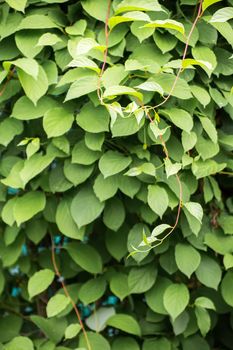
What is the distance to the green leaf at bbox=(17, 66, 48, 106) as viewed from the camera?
5.53ft

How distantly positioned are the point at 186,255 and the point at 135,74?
0.56 meters

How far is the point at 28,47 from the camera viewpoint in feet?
5.71

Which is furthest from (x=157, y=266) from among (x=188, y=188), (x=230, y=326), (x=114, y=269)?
(x=230, y=326)

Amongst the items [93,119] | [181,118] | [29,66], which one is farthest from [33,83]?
[181,118]

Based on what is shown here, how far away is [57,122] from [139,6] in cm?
40

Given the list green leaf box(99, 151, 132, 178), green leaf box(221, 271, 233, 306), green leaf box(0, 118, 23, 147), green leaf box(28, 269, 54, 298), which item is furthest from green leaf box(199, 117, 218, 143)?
green leaf box(28, 269, 54, 298)

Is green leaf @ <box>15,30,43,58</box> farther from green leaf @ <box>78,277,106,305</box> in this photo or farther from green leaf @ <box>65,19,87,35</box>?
green leaf @ <box>78,277,106,305</box>

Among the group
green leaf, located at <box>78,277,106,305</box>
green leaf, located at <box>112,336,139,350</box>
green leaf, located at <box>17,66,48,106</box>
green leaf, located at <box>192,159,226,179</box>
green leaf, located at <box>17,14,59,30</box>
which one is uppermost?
green leaf, located at <box>17,14,59,30</box>

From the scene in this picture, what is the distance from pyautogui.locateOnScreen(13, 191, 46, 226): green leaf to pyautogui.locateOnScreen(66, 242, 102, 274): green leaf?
0.65 ft

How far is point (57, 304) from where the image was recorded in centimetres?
189

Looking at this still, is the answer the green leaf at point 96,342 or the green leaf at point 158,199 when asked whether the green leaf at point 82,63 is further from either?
the green leaf at point 96,342

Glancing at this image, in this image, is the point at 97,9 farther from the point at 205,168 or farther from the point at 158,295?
the point at 158,295

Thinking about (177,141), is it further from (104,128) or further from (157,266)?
(157,266)

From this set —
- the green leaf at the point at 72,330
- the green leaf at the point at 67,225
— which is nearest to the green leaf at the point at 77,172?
the green leaf at the point at 67,225
